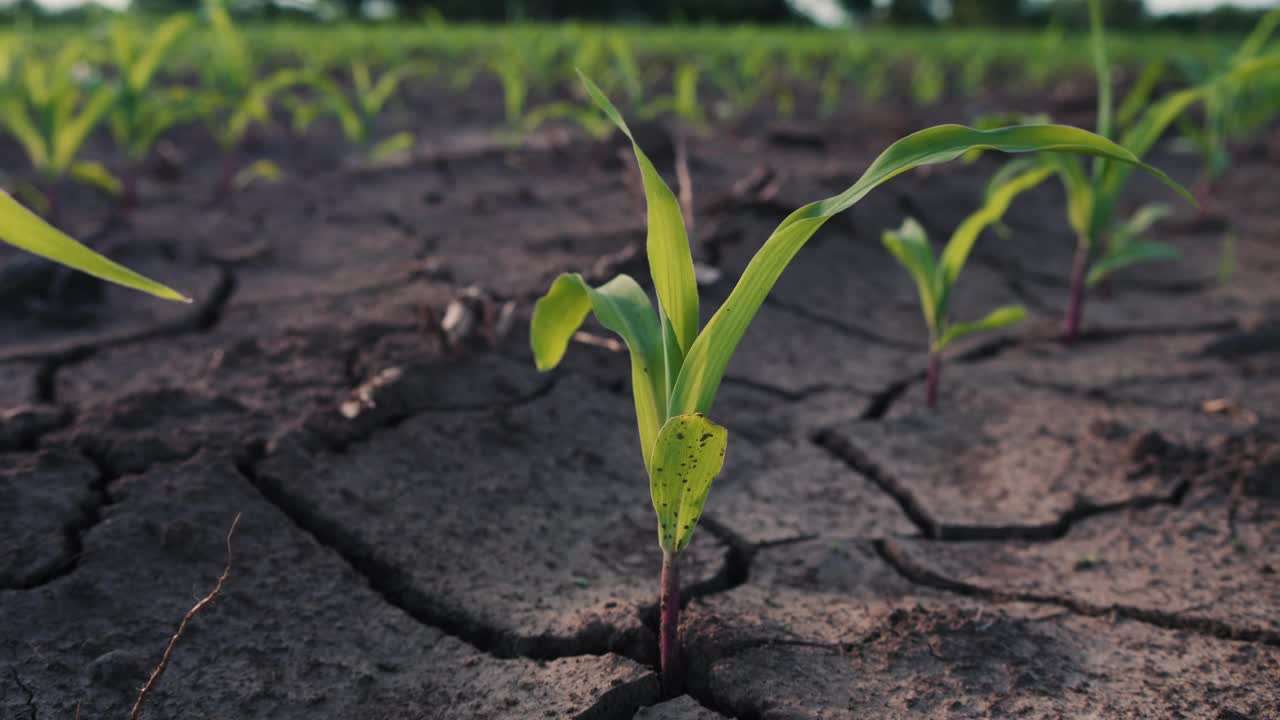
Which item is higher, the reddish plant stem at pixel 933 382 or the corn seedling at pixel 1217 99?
the corn seedling at pixel 1217 99

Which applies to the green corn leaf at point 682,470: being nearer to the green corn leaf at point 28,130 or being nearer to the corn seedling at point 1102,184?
the corn seedling at point 1102,184

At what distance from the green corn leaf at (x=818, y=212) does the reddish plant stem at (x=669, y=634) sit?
21cm

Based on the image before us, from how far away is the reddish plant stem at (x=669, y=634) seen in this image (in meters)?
1.12

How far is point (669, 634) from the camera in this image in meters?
1.16

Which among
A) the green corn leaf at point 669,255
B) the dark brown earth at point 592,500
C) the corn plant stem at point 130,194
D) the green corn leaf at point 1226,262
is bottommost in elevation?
the dark brown earth at point 592,500

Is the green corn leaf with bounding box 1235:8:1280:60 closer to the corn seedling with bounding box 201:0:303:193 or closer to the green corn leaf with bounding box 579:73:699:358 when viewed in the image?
the green corn leaf with bounding box 579:73:699:358

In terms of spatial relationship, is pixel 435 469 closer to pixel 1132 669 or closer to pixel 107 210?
pixel 1132 669

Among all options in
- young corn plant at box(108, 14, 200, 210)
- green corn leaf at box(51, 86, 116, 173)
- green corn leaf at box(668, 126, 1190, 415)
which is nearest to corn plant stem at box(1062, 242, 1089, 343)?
green corn leaf at box(668, 126, 1190, 415)

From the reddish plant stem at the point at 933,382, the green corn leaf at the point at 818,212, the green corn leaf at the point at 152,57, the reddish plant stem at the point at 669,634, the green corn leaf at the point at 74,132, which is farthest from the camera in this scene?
the green corn leaf at the point at 152,57

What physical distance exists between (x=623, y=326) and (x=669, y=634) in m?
0.38

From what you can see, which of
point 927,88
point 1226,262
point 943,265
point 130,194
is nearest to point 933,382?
point 943,265

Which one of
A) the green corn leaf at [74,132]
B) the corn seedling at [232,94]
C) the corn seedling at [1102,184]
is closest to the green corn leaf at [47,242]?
the corn seedling at [1102,184]

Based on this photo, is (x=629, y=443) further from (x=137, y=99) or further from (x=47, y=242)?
(x=137, y=99)

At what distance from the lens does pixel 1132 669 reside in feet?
4.00
